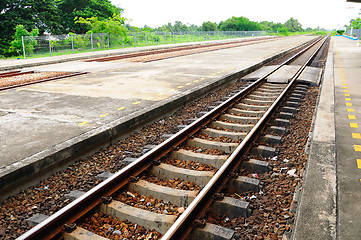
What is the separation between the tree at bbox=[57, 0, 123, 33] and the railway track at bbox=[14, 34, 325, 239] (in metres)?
42.1

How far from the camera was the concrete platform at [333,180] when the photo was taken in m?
3.17

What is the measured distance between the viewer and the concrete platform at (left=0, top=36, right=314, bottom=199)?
15.3 ft

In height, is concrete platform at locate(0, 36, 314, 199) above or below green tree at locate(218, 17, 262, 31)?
below

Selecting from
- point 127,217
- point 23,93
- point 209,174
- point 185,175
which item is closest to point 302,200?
point 209,174

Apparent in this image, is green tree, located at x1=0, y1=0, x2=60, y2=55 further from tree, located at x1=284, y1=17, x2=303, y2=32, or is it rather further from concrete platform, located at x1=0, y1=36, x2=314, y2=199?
tree, located at x1=284, y1=17, x2=303, y2=32

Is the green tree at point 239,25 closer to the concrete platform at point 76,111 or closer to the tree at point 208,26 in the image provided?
the tree at point 208,26

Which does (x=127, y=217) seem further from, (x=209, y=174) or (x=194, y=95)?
(x=194, y=95)

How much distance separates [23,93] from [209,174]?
7183mm

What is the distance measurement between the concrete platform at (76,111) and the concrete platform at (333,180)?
132 inches

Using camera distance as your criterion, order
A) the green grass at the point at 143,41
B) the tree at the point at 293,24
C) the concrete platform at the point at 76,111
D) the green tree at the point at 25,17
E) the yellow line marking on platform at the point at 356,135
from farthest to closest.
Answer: the tree at the point at 293,24, the green tree at the point at 25,17, the green grass at the point at 143,41, the yellow line marking on platform at the point at 356,135, the concrete platform at the point at 76,111

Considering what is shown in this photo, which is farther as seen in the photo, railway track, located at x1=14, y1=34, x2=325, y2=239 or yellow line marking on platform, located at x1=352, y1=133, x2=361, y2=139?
yellow line marking on platform, located at x1=352, y1=133, x2=361, y2=139

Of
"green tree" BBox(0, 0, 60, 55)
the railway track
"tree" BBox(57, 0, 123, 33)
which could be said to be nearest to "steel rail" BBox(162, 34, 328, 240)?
the railway track

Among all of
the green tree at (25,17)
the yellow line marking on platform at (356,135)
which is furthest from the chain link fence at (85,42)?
the yellow line marking on platform at (356,135)

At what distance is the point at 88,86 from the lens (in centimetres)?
1023
